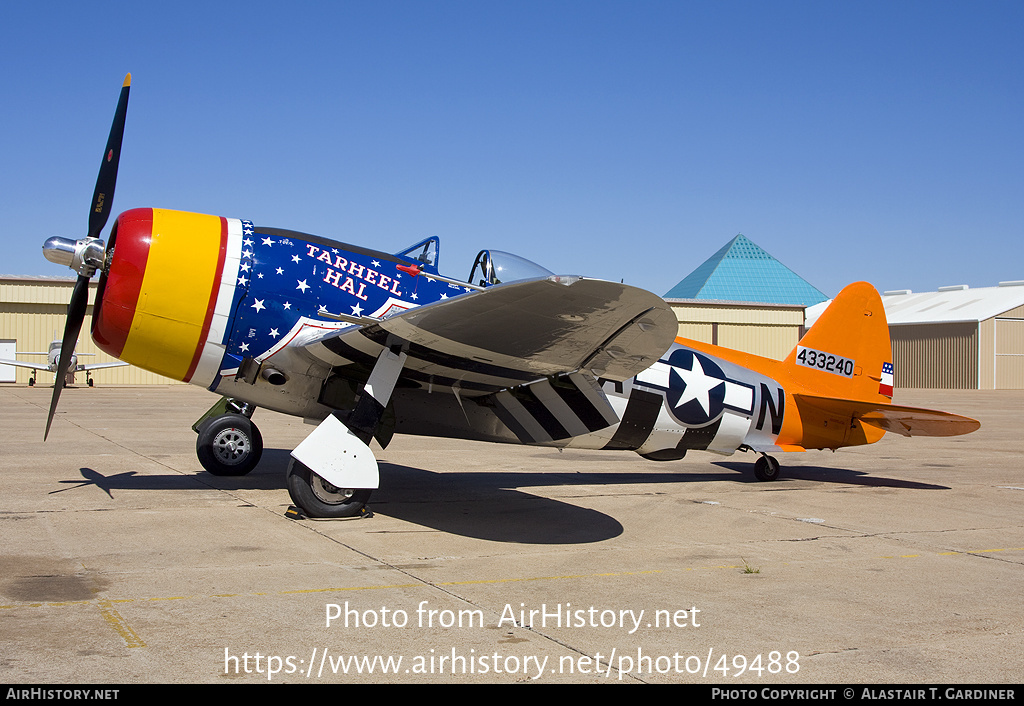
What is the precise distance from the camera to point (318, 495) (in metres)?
6.84

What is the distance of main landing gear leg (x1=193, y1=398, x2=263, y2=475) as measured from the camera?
925cm

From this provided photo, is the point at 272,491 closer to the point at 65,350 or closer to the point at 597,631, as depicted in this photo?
the point at 65,350

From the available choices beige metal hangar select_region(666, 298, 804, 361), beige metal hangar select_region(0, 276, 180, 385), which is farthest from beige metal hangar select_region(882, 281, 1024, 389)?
beige metal hangar select_region(0, 276, 180, 385)

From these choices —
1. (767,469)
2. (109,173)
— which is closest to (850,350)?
(767,469)

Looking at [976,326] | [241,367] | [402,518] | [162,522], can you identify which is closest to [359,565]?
[402,518]

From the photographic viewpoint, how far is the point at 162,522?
6.63m

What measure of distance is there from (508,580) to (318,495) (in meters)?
Result: 2.39

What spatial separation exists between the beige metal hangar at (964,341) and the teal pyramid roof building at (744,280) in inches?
2490

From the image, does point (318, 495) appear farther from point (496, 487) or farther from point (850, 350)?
point (850, 350)

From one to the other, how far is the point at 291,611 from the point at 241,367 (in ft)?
11.3

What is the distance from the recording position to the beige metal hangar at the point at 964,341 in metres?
49.8

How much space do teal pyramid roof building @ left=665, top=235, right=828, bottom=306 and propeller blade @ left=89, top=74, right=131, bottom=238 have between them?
115m

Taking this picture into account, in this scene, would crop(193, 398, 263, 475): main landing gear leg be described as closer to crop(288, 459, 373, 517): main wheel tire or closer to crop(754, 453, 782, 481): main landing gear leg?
crop(288, 459, 373, 517): main wheel tire

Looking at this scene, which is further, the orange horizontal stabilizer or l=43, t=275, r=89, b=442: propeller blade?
the orange horizontal stabilizer
